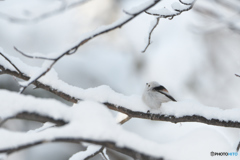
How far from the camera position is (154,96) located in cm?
228

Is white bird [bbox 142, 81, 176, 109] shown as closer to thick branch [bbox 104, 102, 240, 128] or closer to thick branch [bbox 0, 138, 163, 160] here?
thick branch [bbox 104, 102, 240, 128]

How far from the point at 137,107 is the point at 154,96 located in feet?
0.66

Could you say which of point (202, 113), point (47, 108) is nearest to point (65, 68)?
point (202, 113)

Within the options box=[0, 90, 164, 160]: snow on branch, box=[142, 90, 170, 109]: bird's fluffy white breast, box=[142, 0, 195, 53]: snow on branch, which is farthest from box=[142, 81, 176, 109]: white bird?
box=[0, 90, 164, 160]: snow on branch

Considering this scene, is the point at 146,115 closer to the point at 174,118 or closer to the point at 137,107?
the point at 137,107

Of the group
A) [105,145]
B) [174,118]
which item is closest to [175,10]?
[174,118]

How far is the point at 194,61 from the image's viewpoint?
9945 millimetres

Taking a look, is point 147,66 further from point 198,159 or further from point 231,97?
point 198,159

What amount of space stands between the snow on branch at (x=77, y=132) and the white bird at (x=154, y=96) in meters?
0.98

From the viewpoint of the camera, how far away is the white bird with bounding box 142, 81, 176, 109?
7.13ft

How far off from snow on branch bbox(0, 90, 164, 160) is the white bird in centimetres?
98

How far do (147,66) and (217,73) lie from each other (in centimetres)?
200

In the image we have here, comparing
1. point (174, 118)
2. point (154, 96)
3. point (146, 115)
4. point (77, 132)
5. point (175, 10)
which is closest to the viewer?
point (77, 132)

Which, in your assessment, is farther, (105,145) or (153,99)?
(153,99)
